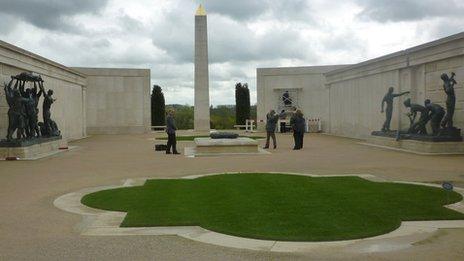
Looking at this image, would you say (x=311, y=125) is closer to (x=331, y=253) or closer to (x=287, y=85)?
(x=287, y=85)

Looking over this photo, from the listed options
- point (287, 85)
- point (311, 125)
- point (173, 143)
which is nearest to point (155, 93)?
point (287, 85)

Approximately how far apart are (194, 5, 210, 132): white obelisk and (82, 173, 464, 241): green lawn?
87.9ft

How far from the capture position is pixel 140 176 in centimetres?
1321

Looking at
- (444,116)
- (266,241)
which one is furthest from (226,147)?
(266,241)

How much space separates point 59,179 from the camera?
12609 mm

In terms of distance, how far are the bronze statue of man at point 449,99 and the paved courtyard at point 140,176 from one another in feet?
6.07

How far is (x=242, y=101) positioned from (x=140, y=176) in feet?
106

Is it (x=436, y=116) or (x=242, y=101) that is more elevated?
(x=242, y=101)

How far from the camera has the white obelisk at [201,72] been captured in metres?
37.7

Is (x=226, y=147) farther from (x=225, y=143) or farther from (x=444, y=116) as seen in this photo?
(x=444, y=116)

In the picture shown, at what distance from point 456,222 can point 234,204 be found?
3297mm

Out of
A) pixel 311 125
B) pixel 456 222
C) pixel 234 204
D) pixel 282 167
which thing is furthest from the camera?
pixel 311 125

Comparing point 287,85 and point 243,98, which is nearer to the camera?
point 287,85

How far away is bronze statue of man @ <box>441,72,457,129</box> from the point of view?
719 inches
